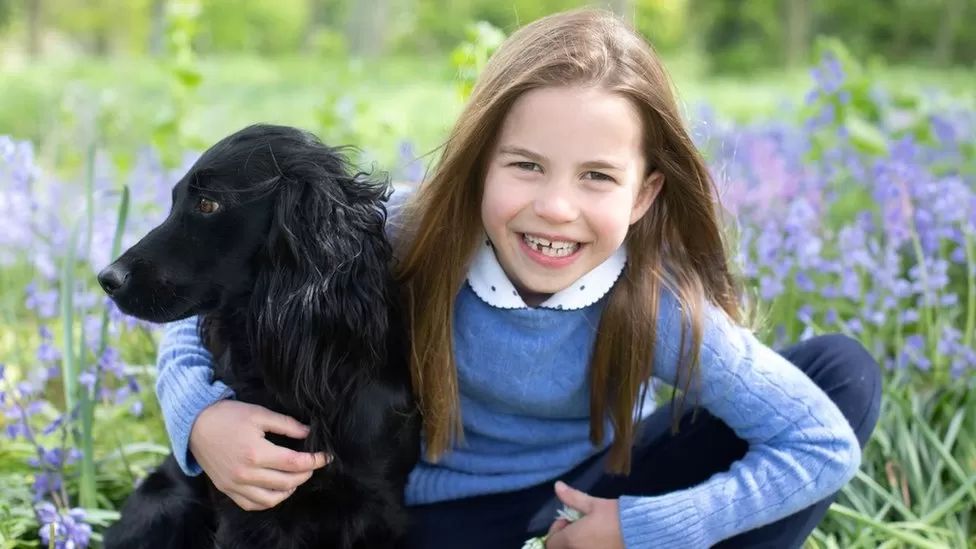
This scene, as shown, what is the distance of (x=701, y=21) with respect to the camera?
30.8 m

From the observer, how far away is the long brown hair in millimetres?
2107

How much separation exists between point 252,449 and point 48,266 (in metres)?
1.68

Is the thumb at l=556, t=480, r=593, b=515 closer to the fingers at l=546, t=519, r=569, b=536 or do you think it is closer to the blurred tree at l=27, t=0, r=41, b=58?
the fingers at l=546, t=519, r=569, b=536

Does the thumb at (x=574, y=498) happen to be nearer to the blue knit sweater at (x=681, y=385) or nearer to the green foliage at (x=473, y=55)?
the blue knit sweater at (x=681, y=385)

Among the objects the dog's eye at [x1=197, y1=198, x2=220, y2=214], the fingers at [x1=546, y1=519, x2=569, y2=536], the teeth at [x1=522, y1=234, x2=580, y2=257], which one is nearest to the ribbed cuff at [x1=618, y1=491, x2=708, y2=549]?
the fingers at [x1=546, y1=519, x2=569, y2=536]

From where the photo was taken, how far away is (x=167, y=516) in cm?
219

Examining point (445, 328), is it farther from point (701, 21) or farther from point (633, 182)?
point (701, 21)

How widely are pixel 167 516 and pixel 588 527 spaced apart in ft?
2.95

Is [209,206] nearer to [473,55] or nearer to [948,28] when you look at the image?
[473,55]

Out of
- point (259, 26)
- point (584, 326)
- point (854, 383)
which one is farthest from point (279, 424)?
point (259, 26)

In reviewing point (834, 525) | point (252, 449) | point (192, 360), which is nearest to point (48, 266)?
point (192, 360)

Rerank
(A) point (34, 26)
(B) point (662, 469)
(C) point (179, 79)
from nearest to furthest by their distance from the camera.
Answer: (B) point (662, 469)
(C) point (179, 79)
(A) point (34, 26)

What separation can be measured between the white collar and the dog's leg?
0.76 metres

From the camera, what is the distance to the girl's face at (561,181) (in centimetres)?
206
